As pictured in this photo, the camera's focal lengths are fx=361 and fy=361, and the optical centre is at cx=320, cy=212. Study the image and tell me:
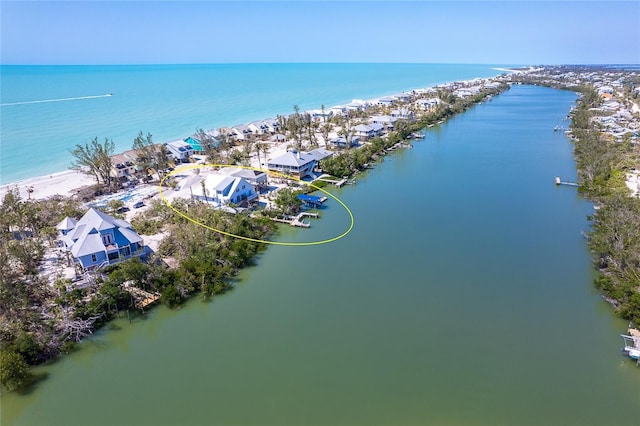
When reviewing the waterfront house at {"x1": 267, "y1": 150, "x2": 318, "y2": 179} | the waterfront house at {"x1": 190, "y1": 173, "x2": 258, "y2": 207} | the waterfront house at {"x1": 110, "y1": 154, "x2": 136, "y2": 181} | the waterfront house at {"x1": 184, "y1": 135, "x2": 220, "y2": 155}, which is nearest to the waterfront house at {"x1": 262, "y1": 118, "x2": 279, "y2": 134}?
the waterfront house at {"x1": 184, "y1": 135, "x2": 220, "y2": 155}

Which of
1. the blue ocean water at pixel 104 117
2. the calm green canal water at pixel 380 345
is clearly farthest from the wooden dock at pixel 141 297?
the blue ocean water at pixel 104 117

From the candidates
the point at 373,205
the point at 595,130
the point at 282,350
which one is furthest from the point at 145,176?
the point at 595,130

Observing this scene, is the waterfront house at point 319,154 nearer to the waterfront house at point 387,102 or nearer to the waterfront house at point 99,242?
the waterfront house at point 99,242

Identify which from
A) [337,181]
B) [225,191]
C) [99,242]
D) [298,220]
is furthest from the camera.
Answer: [337,181]

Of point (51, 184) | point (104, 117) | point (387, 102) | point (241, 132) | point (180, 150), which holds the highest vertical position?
point (104, 117)

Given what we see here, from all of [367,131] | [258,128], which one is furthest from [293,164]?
[258,128]

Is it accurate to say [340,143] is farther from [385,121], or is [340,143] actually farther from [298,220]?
[298,220]

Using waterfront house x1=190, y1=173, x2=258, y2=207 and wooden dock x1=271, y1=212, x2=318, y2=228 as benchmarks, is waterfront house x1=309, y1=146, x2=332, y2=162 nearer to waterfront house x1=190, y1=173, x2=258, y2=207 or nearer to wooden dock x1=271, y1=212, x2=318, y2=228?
waterfront house x1=190, y1=173, x2=258, y2=207
